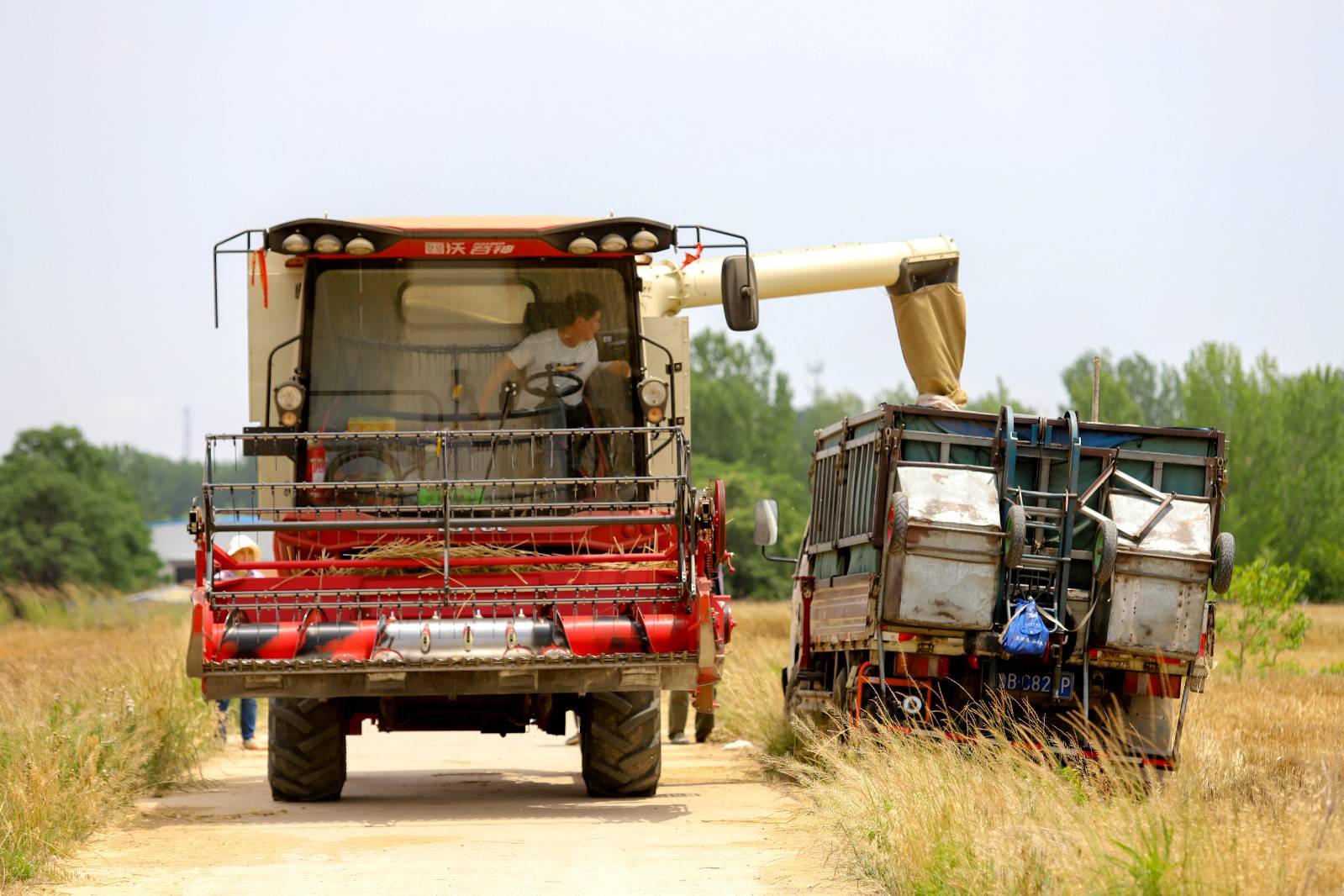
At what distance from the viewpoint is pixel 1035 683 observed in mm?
12648

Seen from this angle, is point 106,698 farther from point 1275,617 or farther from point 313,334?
point 1275,617

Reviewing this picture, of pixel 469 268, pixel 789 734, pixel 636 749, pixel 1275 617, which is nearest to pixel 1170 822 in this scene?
pixel 636 749

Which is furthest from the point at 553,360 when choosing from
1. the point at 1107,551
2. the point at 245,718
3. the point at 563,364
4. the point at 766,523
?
the point at 245,718

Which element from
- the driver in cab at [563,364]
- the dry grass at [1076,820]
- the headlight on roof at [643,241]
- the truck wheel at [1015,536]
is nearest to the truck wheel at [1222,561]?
the dry grass at [1076,820]

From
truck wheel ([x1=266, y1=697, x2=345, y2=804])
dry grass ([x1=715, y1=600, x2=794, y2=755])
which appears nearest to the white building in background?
dry grass ([x1=715, y1=600, x2=794, y2=755])

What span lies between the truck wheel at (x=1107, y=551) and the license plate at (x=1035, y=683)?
0.82 meters

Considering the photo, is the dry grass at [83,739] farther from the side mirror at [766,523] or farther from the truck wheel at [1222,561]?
the truck wheel at [1222,561]

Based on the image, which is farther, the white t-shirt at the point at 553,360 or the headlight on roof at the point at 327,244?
the white t-shirt at the point at 553,360

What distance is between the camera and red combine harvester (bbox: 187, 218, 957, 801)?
10844 mm

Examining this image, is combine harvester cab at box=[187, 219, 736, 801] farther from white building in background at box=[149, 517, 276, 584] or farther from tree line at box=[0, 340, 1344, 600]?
white building in background at box=[149, 517, 276, 584]

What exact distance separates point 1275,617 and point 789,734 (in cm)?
969

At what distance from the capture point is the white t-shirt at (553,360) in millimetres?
12305

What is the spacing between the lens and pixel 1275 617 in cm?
2264

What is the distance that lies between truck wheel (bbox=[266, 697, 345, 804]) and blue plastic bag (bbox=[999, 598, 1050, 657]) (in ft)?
14.2
